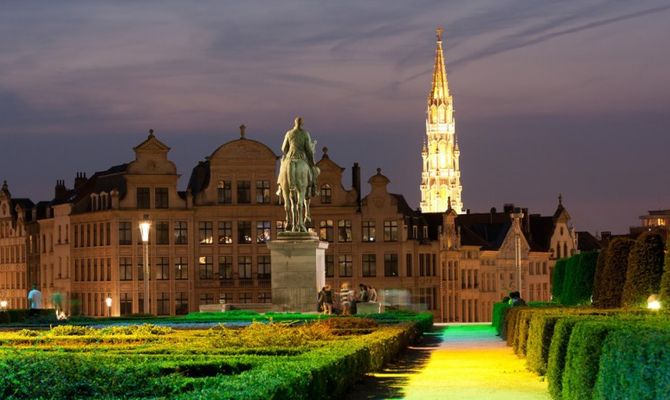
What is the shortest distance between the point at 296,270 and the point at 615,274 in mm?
11646

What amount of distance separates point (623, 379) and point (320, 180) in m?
99.5

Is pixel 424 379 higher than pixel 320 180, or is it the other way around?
pixel 320 180

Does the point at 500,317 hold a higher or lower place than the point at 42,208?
lower

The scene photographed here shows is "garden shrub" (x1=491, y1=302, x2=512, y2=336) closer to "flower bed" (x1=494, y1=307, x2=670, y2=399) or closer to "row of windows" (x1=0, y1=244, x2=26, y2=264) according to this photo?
"flower bed" (x1=494, y1=307, x2=670, y2=399)

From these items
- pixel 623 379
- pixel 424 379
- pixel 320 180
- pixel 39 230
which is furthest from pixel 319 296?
pixel 39 230

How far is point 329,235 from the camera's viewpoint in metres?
118

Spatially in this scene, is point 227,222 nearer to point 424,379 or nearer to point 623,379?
point 424,379

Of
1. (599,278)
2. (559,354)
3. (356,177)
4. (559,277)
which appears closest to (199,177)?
(356,177)

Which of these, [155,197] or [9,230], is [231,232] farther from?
[9,230]

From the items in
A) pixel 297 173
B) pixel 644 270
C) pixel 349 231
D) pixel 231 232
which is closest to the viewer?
pixel 644 270

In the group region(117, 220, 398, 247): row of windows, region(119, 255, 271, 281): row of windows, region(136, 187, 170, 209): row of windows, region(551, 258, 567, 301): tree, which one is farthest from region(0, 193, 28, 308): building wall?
region(551, 258, 567, 301): tree

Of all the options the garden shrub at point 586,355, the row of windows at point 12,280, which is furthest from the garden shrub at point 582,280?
the row of windows at point 12,280

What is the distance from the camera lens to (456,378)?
29781 millimetres

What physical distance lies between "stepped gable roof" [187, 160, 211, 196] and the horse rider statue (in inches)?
2637
